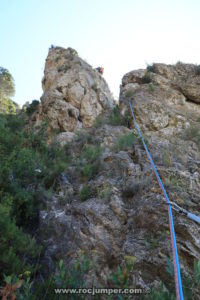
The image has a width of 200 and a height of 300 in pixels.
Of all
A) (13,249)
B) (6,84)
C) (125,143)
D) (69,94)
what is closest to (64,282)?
(13,249)

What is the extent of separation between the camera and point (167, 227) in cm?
304

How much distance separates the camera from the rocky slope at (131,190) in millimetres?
2883

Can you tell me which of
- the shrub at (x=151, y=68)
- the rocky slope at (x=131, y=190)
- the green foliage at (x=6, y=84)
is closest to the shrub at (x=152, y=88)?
the rocky slope at (x=131, y=190)

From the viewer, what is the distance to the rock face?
29.5ft

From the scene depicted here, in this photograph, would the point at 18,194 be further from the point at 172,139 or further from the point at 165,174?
the point at 172,139

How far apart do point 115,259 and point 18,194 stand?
207cm

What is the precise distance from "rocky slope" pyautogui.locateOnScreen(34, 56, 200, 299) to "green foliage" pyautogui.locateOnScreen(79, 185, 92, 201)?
0.07 feet

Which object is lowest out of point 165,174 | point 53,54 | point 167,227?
point 167,227

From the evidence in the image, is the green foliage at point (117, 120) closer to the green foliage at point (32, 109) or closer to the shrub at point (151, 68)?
the shrub at point (151, 68)

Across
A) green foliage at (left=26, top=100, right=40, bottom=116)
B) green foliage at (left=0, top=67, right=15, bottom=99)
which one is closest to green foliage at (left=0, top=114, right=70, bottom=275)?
green foliage at (left=26, top=100, right=40, bottom=116)

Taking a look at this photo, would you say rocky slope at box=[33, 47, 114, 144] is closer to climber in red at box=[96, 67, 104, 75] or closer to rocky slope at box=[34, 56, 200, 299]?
rocky slope at box=[34, 56, 200, 299]

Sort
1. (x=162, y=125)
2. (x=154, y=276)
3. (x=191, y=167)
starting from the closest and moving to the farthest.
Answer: (x=154, y=276)
(x=191, y=167)
(x=162, y=125)

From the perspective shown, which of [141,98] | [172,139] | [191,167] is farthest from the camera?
[141,98]

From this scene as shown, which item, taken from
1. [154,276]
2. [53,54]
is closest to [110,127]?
[154,276]
